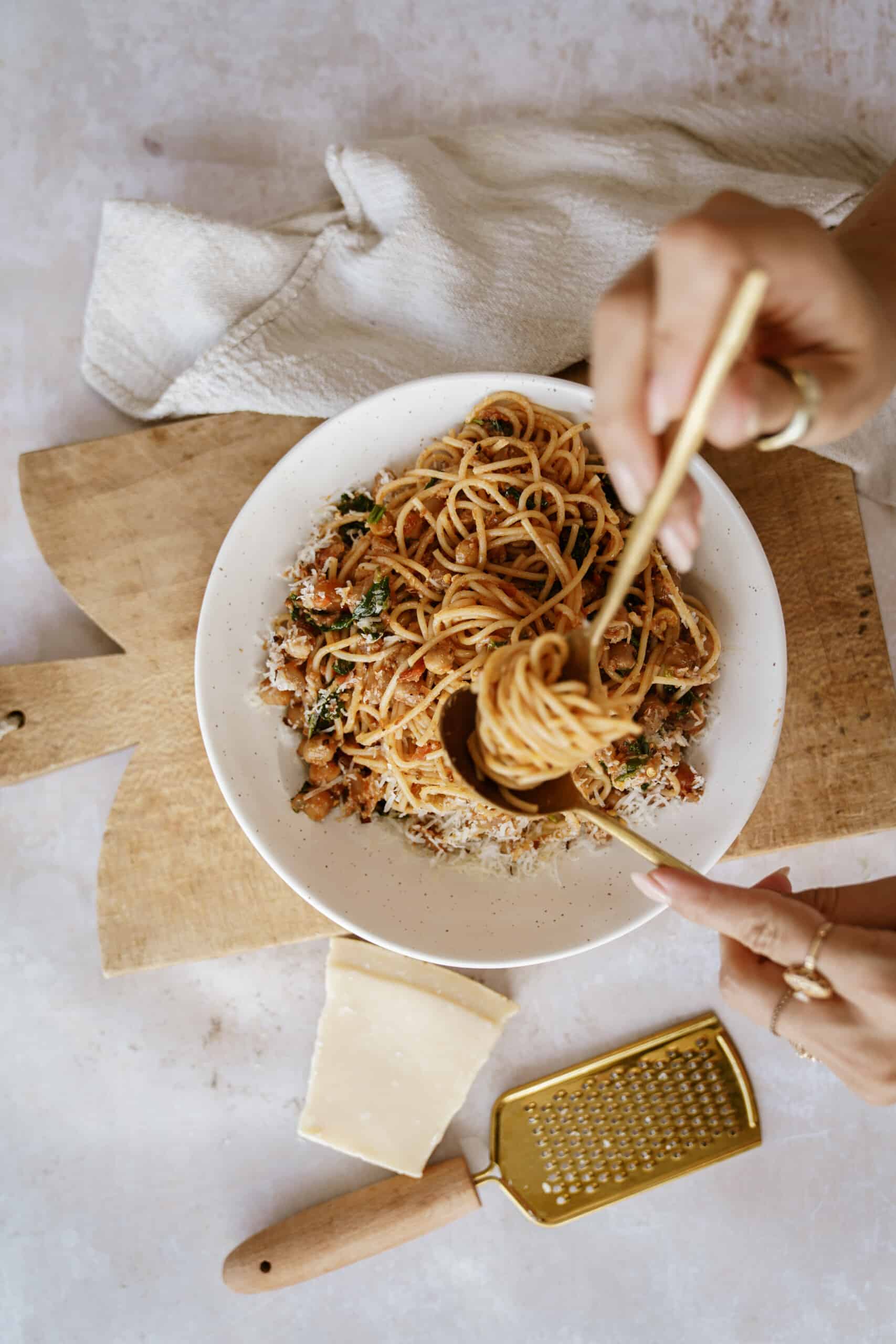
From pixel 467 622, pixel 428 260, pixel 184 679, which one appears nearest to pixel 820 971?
pixel 467 622

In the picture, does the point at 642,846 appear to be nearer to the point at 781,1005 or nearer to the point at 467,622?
the point at 781,1005

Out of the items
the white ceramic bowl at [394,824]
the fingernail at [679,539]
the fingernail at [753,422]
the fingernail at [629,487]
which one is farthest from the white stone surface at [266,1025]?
the fingernail at [753,422]

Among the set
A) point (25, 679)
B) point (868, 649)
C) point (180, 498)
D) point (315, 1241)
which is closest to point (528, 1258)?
point (315, 1241)

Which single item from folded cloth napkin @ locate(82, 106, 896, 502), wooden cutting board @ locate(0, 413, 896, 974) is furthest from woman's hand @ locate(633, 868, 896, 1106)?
folded cloth napkin @ locate(82, 106, 896, 502)

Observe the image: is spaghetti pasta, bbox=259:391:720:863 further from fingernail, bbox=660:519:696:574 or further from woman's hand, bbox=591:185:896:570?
woman's hand, bbox=591:185:896:570

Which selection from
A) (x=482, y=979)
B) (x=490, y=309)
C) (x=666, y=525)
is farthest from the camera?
(x=482, y=979)

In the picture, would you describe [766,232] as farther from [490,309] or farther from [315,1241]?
[315,1241]

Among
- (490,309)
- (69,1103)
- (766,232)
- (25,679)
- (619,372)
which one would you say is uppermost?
(766,232)
